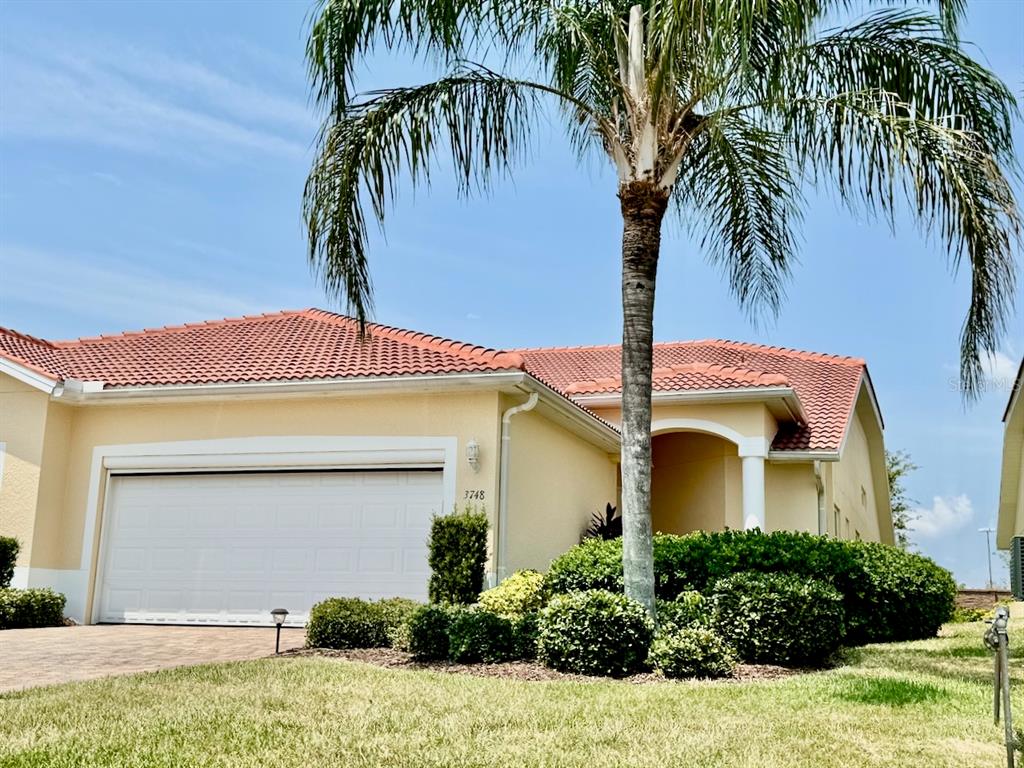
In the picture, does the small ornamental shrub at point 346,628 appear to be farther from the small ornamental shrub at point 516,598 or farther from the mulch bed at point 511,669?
the small ornamental shrub at point 516,598

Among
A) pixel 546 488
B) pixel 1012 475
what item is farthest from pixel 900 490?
pixel 546 488

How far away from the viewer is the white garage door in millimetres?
13969

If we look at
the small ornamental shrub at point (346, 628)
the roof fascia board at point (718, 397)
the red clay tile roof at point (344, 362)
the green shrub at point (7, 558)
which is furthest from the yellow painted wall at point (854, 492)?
the green shrub at point (7, 558)

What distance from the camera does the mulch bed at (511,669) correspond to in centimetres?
906

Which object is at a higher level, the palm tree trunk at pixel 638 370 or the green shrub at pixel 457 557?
the palm tree trunk at pixel 638 370

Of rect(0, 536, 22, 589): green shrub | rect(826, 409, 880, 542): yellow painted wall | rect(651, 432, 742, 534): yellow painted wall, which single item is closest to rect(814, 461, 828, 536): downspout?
rect(826, 409, 880, 542): yellow painted wall

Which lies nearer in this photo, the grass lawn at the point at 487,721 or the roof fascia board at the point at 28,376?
the grass lawn at the point at 487,721

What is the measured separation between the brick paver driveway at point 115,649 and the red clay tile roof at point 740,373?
8230 millimetres

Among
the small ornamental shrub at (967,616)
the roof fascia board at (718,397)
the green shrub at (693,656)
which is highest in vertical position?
the roof fascia board at (718,397)

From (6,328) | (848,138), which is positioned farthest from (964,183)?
(6,328)

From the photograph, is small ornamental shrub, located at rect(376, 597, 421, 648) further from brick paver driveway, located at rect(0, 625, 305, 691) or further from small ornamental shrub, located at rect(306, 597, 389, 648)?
brick paver driveway, located at rect(0, 625, 305, 691)

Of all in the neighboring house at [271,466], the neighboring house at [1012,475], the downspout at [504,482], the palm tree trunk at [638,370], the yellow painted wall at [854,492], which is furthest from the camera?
the neighboring house at [1012,475]

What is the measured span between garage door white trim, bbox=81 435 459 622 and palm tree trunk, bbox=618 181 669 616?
156 inches

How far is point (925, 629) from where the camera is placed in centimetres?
1324
